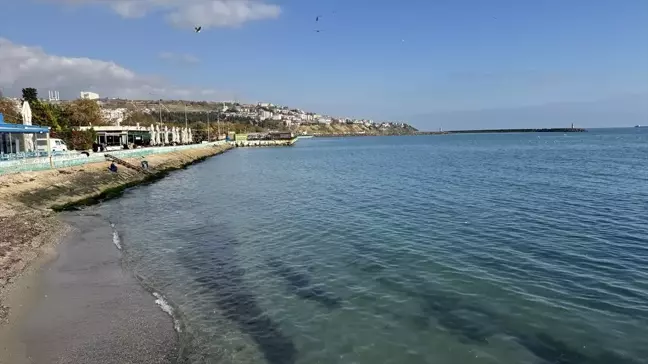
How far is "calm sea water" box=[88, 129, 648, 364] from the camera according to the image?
32.6ft

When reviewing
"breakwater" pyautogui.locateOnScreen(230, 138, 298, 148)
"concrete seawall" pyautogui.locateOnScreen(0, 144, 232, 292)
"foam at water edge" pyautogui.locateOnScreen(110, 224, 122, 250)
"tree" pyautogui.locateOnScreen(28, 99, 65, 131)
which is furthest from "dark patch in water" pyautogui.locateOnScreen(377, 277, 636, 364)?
"breakwater" pyautogui.locateOnScreen(230, 138, 298, 148)

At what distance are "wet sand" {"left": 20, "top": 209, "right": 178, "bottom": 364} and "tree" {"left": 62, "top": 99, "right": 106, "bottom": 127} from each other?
88.7m

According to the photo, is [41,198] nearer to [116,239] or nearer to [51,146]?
→ [116,239]

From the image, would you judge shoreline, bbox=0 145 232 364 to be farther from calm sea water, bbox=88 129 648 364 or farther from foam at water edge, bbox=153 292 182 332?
calm sea water, bbox=88 129 648 364

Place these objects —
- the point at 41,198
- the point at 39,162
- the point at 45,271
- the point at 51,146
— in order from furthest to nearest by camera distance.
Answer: the point at 51,146 < the point at 39,162 < the point at 41,198 < the point at 45,271

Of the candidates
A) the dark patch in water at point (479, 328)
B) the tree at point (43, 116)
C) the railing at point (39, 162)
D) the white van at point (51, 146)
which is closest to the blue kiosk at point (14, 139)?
the railing at point (39, 162)

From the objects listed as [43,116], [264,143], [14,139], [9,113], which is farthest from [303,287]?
[264,143]

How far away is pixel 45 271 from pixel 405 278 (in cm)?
1202

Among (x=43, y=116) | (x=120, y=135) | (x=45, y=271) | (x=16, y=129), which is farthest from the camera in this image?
(x=120, y=135)

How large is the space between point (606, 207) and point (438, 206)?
30.7 feet

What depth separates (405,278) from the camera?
14281 mm

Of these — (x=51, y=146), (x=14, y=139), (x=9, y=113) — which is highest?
(x=9, y=113)

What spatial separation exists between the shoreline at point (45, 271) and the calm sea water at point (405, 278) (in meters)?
0.78

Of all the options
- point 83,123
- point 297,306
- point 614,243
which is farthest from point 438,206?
point 83,123
